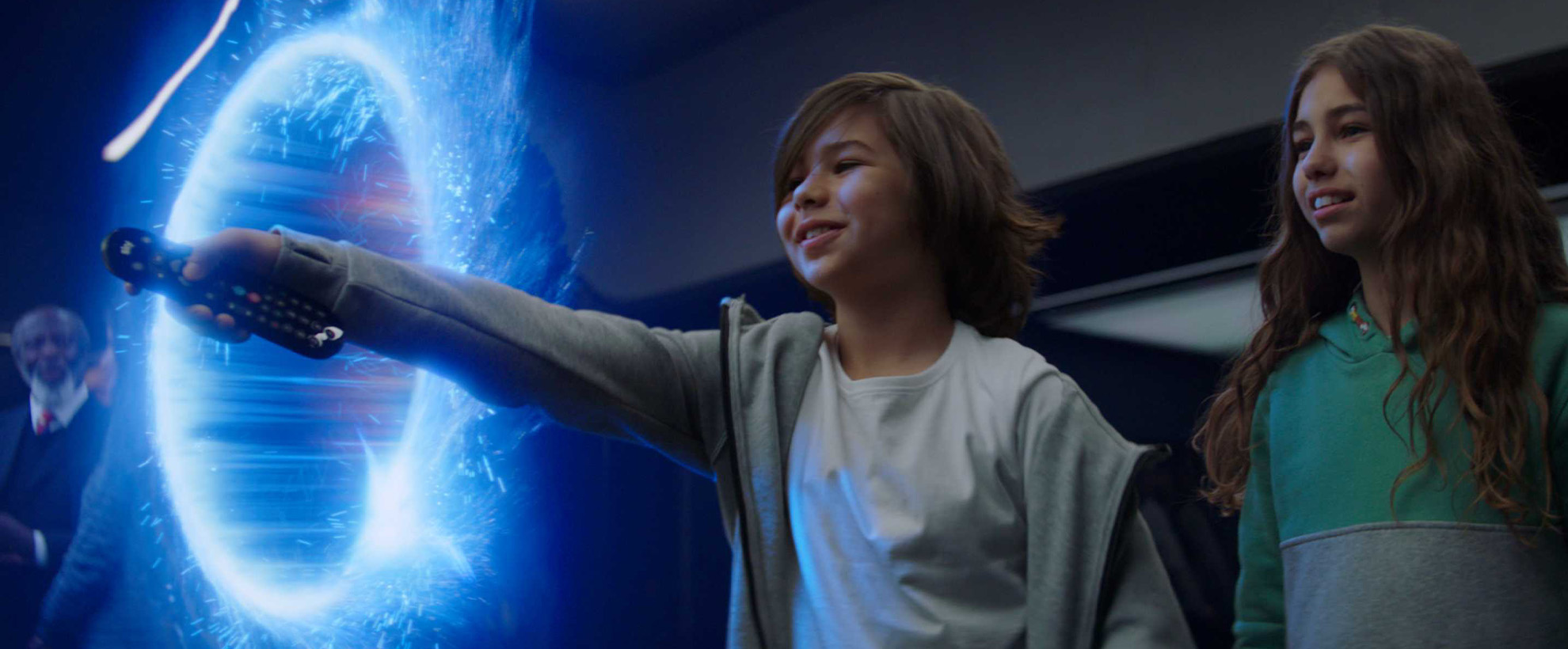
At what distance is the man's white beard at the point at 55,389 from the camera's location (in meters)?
1.04

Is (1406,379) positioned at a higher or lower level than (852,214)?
lower

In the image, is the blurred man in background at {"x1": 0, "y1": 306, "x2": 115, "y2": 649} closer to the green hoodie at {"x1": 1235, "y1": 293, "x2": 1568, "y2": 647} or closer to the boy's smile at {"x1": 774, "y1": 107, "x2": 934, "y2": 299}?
the boy's smile at {"x1": 774, "y1": 107, "x2": 934, "y2": 299}

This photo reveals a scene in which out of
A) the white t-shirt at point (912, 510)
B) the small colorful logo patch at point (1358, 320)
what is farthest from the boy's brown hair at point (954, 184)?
the small colorful logo patch at point (1358, 320)

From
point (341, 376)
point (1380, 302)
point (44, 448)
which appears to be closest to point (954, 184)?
point (1380, 302)

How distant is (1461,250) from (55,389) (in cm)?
112

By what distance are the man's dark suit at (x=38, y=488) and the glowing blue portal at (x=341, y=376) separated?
65mm

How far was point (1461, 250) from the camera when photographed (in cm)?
73

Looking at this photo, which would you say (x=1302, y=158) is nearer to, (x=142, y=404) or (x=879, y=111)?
(x=879, y=111)

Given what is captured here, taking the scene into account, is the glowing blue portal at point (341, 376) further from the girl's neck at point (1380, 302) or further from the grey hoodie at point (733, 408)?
the girl's neck at point (1380, 302)

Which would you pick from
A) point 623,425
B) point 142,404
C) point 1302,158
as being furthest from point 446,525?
point 1302,158

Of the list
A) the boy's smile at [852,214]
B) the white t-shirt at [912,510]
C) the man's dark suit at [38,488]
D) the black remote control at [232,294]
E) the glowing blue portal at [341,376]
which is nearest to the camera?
the black remote control at [232,294]

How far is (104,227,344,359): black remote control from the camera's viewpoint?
1.84ft

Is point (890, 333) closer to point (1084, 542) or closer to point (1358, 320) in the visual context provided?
point (1084, 542)

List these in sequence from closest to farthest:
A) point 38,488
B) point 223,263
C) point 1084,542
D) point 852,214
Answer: point 223,263
point 1084,542
point 852,214
point 38,488
